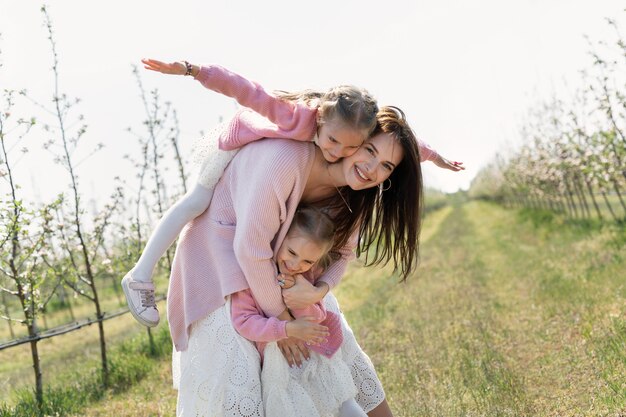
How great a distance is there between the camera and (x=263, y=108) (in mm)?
2824

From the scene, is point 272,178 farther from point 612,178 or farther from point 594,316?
point 612,178

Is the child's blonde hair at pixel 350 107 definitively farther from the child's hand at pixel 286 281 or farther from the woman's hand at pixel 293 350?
the woman's hand at pixel 293 350

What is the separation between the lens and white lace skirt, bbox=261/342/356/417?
2.88m

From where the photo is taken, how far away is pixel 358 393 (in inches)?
130

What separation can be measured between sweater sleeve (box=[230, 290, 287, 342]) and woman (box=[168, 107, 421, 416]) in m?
0.05

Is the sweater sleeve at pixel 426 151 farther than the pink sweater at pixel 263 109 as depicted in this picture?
Yes

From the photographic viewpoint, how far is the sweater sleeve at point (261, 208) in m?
2.70

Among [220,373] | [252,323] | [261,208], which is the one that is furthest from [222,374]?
[261,208]

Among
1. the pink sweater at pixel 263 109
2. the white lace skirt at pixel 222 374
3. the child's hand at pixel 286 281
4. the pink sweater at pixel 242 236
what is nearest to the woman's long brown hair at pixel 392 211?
the pink sweater at pixel 242 236

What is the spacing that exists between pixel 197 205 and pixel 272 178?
474mm

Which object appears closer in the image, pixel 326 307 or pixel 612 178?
pixel 326 307

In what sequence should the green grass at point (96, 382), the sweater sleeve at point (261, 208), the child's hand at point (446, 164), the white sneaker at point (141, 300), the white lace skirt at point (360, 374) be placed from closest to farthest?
1. the sweater sleeve at point (261, 208)
2. the white sneaker at point (141, 300)
3. the white lace skirt at point (360, 374)
4. the child's hand at point (446, 164)
5. the green grass at point (96, 382)

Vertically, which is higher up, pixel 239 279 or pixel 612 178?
pixel 239 279

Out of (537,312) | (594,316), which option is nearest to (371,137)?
(594,316)
